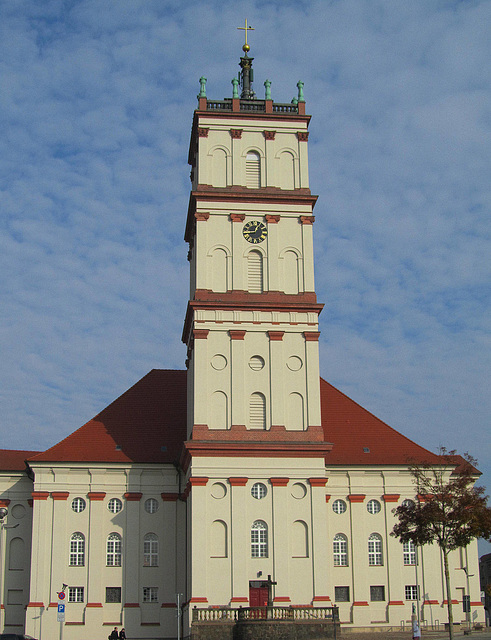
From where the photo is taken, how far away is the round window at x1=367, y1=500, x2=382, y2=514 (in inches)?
1932

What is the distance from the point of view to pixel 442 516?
121 ft

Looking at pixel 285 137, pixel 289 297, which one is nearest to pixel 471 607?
pixel 289 297

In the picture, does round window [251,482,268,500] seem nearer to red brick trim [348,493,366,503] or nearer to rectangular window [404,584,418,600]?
red brick trim [348,493,366,503]

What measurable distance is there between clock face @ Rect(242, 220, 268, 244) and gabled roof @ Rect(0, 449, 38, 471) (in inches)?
762

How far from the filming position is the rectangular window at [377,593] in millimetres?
47188

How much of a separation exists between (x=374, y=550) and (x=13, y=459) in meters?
22.1

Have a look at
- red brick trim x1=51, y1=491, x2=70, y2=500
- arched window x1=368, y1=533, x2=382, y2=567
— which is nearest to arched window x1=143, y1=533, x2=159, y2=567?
red brick trim x1=51, y1=491, x2=70, y2=500

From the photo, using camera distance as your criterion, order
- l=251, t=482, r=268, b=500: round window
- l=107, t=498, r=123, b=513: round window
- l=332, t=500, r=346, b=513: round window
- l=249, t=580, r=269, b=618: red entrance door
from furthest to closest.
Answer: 1. l=332, t=500, r=346, b=513: round window
2. l=107, t=498, r=123, b=513: round window
3. l=251, t=482, r=268, b=500: round window
4. l=249, t=580, r=269, b=618: red entrance door

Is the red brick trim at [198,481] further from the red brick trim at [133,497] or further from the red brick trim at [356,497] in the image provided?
the red brick trim at [356,497]

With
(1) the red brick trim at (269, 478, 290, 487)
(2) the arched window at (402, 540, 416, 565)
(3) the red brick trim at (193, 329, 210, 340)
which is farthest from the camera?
(2) the arched window at (402, 540, 416, 565)

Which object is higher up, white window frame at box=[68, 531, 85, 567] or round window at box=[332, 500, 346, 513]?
round window at box=[332, 500, 346, 513]

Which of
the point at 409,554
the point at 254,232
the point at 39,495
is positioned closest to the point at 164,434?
the point at 39,495

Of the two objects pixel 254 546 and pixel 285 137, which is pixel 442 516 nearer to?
pixel 254 546

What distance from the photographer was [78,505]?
158 feet
